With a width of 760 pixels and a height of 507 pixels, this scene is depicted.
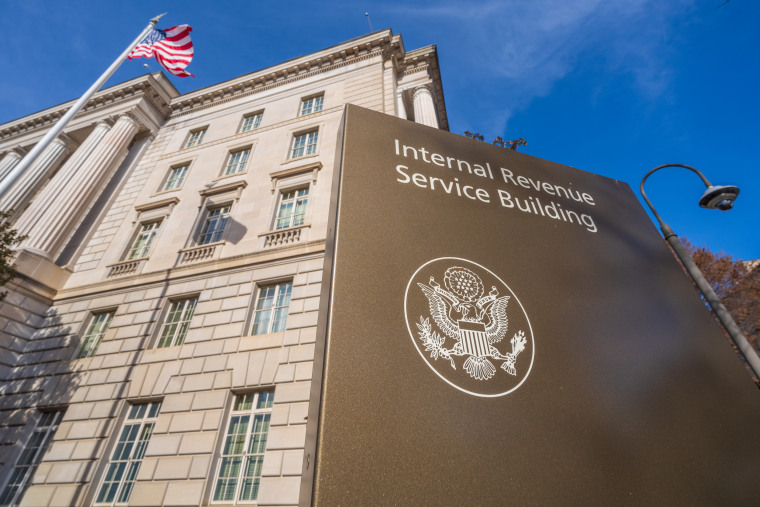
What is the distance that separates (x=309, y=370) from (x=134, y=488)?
496cm

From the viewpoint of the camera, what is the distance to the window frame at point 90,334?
1156 centimetres

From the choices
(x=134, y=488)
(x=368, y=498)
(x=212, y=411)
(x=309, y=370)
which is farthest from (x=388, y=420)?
(x=134, y=488)

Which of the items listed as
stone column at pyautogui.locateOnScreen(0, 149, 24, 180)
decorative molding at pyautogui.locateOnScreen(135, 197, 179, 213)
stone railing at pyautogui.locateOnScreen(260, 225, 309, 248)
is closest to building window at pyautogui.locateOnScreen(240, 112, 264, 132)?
decorative molding at pyautogui.locateOnScreen(135, 197, 179, 213)

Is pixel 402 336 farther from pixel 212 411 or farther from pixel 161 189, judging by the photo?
pixel 161 189

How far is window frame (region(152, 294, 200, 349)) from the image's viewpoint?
35.8 feet

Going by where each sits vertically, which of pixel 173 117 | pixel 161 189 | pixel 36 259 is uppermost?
pixel 173 117

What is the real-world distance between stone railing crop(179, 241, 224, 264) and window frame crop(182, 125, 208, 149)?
853 cm

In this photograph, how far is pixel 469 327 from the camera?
2426 millimetres

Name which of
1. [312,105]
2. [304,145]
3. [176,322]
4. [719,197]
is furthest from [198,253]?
[719,197]

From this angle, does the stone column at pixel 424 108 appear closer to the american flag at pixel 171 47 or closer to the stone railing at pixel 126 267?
the american flag at pixel 171 47

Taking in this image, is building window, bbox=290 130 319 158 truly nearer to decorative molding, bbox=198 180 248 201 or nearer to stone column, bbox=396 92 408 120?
decorative molding, bbox=198 180 248 201

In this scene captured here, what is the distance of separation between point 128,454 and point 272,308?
206 inches

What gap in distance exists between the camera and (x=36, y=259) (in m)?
13.1

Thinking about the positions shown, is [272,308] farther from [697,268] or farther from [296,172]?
[697,268]
